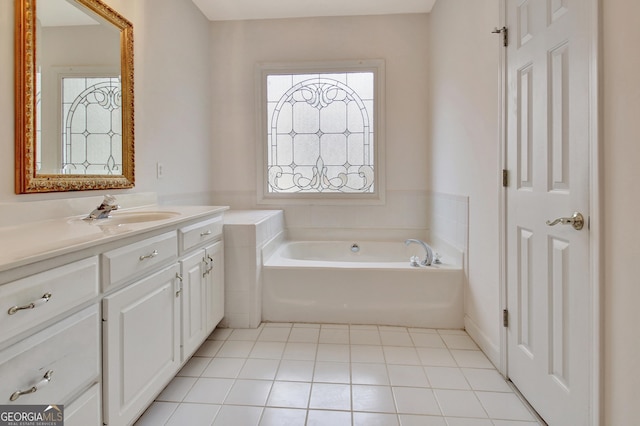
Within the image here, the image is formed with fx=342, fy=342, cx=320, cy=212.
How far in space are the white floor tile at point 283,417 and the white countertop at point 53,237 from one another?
98 cm

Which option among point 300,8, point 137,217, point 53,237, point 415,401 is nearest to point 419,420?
point 415,401

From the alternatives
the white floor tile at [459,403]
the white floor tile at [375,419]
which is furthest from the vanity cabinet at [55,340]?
the white floor tile at [459,403]

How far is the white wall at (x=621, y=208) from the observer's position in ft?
3.24

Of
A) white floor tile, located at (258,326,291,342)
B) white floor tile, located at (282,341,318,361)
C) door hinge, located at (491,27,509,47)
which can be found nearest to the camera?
door hinge, located at (491,27,509,47)

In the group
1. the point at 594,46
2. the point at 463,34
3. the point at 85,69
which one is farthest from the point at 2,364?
the point at 463,34

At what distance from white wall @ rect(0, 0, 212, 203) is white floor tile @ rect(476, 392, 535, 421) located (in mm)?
2289

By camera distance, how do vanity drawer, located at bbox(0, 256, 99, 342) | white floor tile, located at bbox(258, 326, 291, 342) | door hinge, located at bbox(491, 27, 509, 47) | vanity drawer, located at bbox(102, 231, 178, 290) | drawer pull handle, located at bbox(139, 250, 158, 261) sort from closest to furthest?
vanity drawer, located at bbox(0, 256, 99, 342) < vanity drawer, located at bbox(102, 231, 178, 290) < drawer pull handle, located at bbox(139, 250, 158, 261) < door hinge, located at bbox(491, 27, 509, 47) < white floor tile, located at bbox(258, 326, 291, 342)

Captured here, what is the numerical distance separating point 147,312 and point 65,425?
1.54 ft

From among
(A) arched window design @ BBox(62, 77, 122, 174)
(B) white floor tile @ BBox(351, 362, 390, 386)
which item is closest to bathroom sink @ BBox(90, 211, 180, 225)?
(A) arched window design @ BBox(62, 77, 122, 174)

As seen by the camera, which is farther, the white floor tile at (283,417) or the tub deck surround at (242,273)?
the tub deck surround at (242,273)

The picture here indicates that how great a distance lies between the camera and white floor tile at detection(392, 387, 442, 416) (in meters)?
1.58

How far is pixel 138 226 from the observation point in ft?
4.68

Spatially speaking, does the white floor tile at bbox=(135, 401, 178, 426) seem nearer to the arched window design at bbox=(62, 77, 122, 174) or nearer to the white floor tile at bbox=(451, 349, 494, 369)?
the arched window design at bbox=(62, 77, 122, 174)

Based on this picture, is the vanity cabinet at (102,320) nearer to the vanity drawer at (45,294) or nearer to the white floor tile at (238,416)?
the vanity drawer at (45,294)
